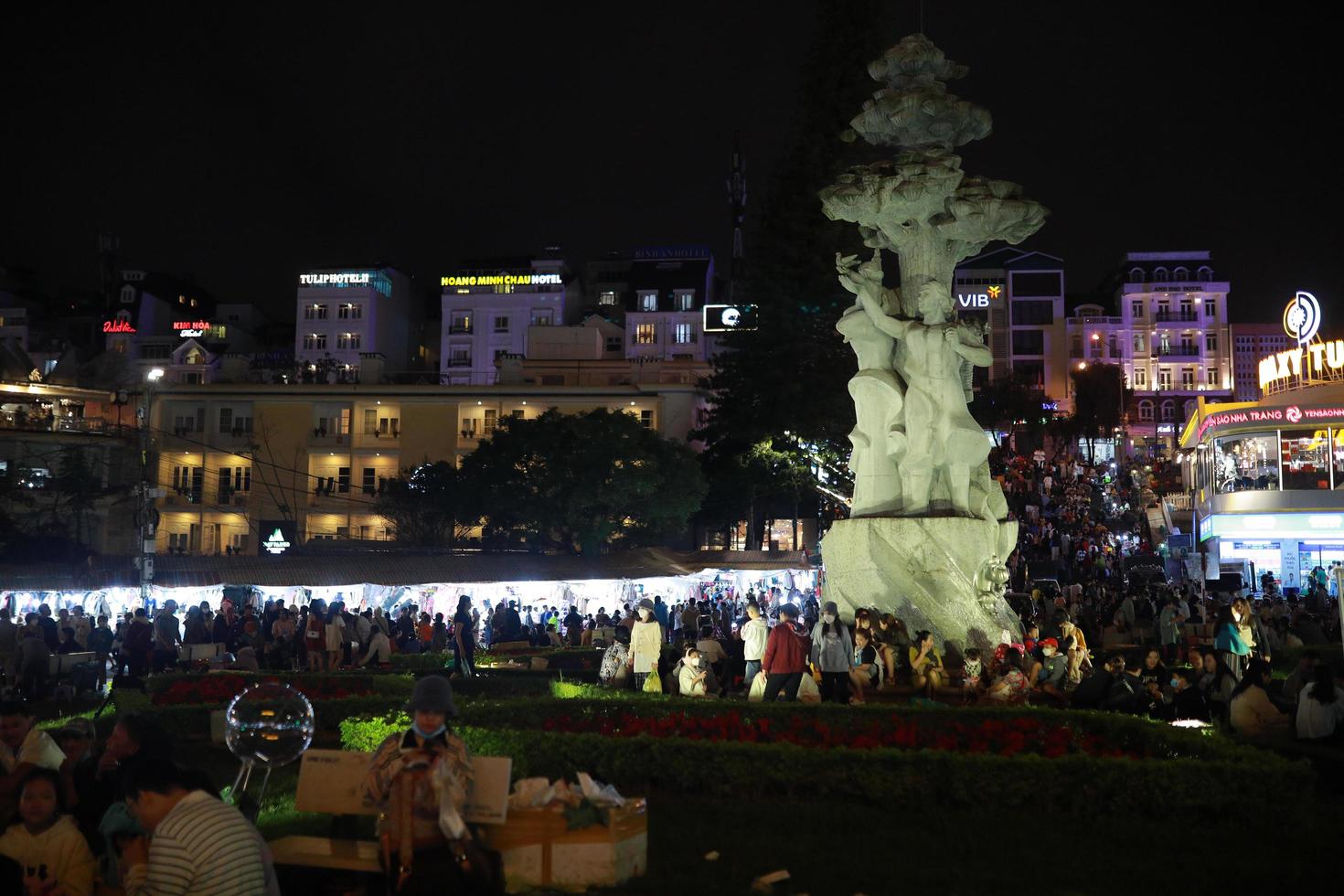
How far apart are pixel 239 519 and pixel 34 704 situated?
3485 cm

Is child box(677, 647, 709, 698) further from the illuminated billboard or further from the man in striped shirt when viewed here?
the illuminated billboard

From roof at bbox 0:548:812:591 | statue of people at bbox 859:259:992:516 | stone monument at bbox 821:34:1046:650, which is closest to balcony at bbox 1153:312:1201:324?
roof at bbox 0:548:812:591

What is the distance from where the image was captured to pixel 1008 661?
1439cm

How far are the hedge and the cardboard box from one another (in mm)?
2643

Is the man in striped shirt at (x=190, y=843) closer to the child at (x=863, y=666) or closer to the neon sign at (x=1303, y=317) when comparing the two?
the child at (x=863, y=666)

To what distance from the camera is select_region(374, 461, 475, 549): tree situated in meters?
41.0

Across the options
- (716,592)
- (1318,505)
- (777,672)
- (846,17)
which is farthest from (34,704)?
(1318,505)

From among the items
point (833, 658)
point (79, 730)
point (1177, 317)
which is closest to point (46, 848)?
point (79, 730)

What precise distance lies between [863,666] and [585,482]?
2465 centimetres

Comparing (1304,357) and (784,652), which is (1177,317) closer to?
(1304,357)

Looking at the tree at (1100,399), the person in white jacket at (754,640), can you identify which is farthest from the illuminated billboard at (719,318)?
the person in white jacket at (754,640)

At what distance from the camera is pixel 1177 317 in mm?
78188

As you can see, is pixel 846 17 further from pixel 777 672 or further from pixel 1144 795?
pixel 1144 795

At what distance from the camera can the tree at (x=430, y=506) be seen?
134 feet
